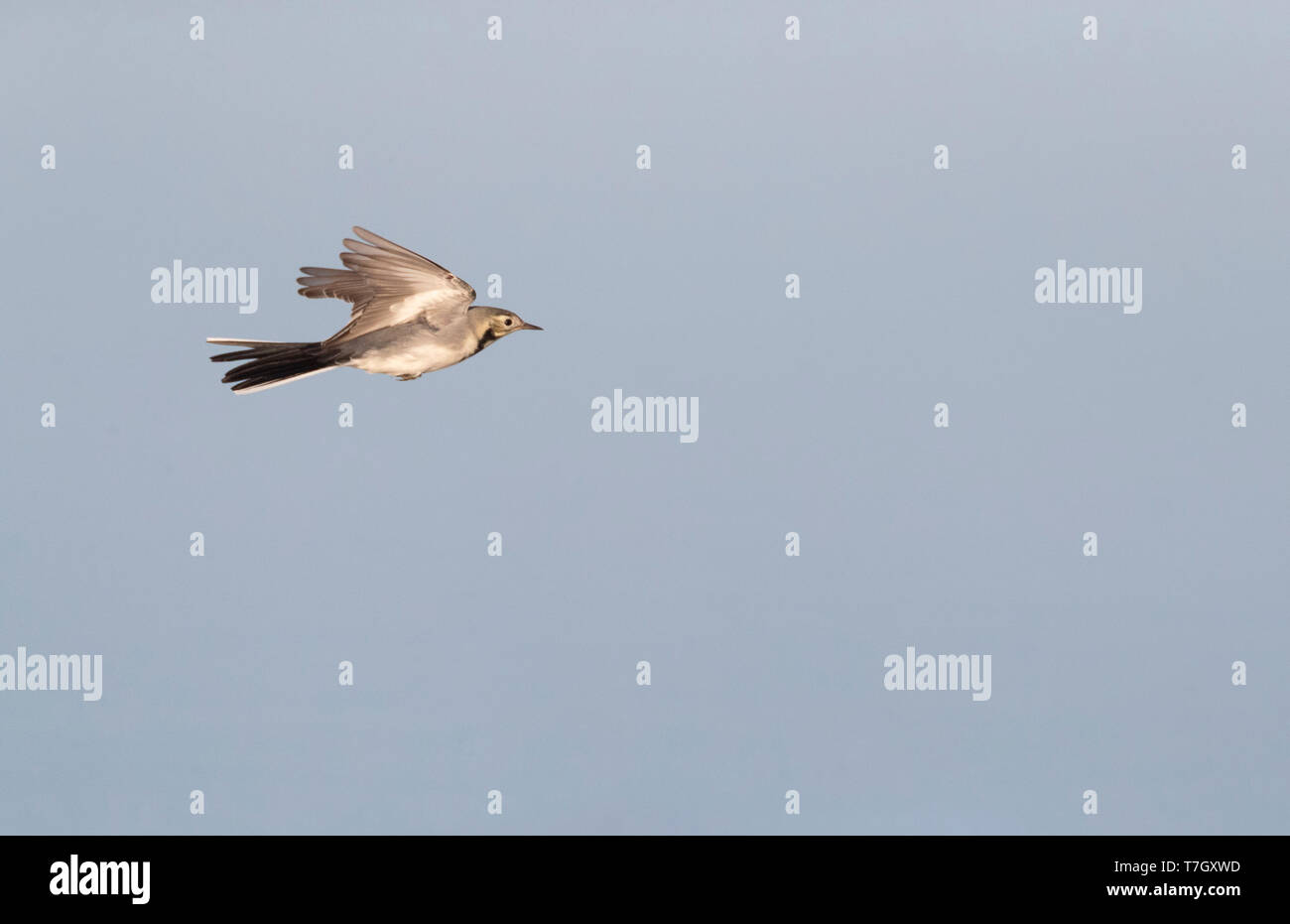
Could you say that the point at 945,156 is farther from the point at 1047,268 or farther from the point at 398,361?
the point at 398,361

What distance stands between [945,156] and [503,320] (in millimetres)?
2200

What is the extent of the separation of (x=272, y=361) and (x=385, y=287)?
1.08 feet

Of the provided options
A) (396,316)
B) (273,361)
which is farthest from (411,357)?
(273,361)

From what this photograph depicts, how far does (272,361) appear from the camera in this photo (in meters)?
3.43

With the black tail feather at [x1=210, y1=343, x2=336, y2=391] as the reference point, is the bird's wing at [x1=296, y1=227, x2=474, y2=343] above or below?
above

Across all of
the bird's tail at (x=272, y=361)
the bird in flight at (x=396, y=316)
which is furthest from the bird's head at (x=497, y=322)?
the bird's tail at (x=272, y=361)

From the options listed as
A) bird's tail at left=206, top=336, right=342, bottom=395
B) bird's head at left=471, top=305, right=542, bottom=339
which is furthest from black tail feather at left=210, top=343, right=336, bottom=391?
bird's head at left=471, top=305, right=542, bottom=339

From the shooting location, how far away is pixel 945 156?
5.14 meters

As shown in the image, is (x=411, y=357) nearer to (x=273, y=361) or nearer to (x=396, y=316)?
(x=396, y=316)

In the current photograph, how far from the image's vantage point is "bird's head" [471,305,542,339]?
358cm

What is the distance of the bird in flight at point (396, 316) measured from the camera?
3.49 meters

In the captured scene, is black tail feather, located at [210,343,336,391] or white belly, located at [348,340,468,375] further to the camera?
white belly, located at [348,340,468,375]

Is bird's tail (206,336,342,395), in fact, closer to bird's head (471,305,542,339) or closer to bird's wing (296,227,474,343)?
bird's wing (296,227,474,343)

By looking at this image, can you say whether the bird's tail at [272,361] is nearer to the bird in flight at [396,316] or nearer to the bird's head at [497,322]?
the bird in flight at [396,316]
